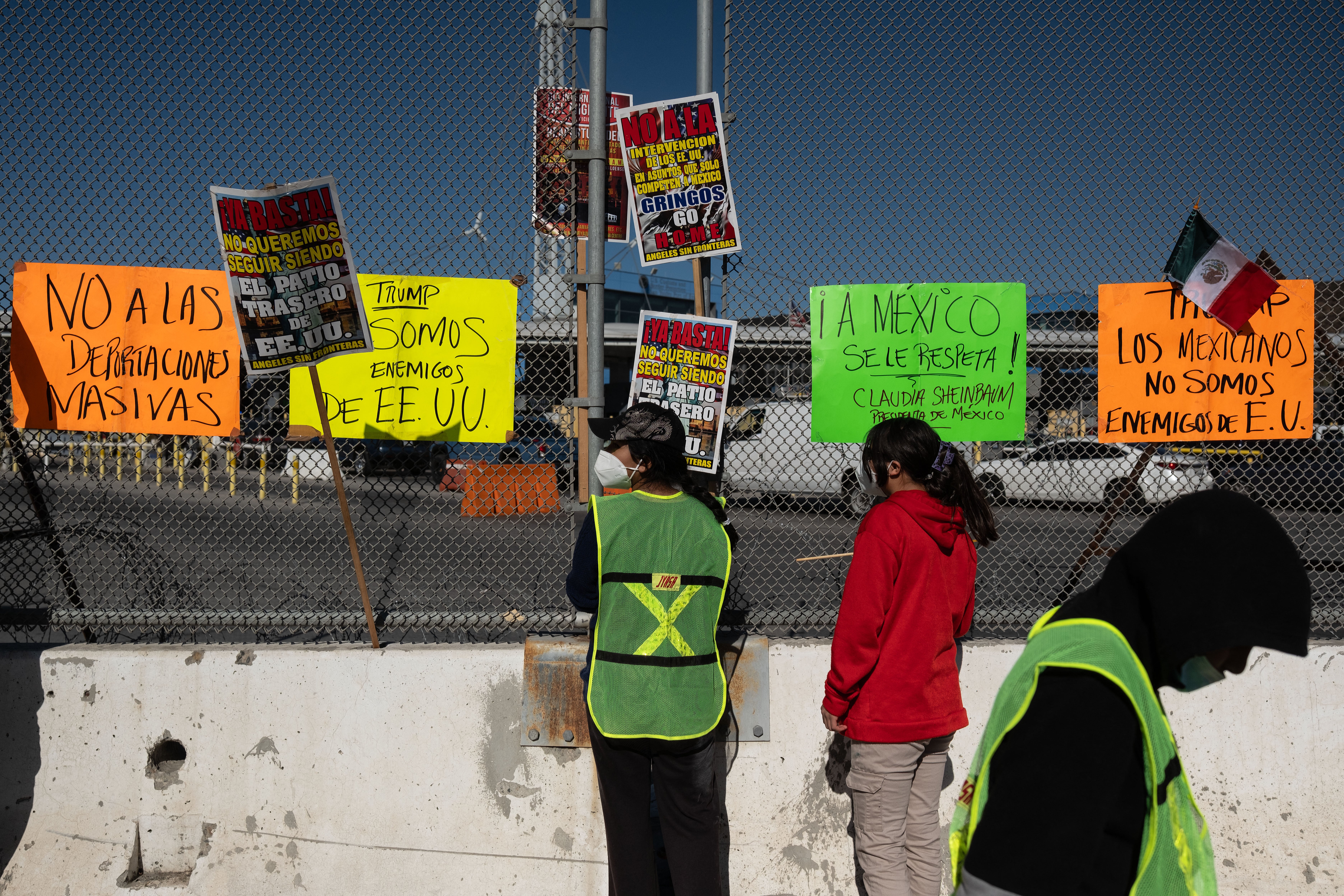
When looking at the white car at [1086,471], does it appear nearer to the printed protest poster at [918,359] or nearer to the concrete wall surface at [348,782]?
the printed protest poster at [918,359]

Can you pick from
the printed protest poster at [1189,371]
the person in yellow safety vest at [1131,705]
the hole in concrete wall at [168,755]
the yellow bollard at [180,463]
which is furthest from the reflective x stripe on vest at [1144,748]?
the yellow bollard at [180,463]

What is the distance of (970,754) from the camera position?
358cm

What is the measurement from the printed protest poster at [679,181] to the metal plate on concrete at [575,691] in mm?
1681

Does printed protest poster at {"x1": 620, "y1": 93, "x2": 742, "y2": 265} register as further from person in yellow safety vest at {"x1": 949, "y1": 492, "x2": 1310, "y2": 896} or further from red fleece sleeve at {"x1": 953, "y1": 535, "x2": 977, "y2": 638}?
person in yellow safety vest at {"x1": 949, "y1": 492, "x2": 1310, "y2": 896}

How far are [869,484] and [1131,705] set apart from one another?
6.24ft

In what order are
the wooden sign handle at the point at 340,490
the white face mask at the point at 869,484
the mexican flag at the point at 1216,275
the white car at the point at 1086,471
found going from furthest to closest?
1. the white car at the point at 1086,471
2. the mexican flag at the point at 1216,275
3. the wooden sign handle at the point at 340,490
4. the white face mask at the point at 869,484

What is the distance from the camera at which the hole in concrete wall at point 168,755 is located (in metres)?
3.44

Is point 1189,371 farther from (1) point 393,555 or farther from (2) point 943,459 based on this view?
(1) point 393,555

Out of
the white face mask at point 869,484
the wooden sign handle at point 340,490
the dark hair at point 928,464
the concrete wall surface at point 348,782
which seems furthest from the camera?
the concrete wall surface at point 348,782

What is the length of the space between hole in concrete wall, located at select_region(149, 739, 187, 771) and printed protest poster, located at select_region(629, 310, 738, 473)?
2345 mm

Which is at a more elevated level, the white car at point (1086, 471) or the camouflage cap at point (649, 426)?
the camouflage cap at point (649, 426)

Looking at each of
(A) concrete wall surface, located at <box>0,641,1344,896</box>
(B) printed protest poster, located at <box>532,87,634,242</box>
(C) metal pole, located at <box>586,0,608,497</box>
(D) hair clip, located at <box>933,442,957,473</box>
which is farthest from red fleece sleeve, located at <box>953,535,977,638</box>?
(B) printed protest poster, located at <box>532,87,634,242</box>

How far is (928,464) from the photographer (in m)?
2.91

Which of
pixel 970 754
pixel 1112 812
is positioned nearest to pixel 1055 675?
pixel 1112 812
